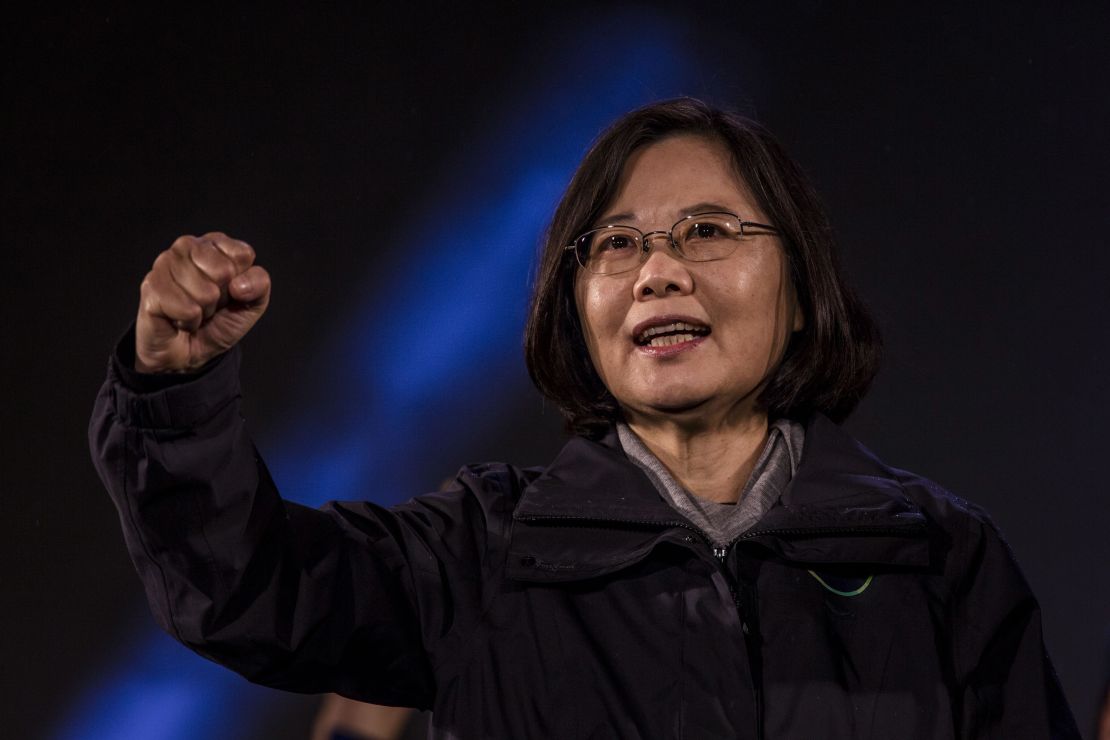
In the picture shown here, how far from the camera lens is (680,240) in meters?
1.57

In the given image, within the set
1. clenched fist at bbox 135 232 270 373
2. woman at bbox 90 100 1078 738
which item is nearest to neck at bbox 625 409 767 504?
woman at bbox 90 100 1078 738

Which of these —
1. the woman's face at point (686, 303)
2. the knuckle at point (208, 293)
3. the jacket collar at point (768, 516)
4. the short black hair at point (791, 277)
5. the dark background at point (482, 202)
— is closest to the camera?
the knuckle at point (208, 293)

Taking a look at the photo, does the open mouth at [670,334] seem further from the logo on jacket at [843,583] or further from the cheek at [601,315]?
the logo on jacket at [843,583]

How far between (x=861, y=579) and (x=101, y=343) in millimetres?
2017

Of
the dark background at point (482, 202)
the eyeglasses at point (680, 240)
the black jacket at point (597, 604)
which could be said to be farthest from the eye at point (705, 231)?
the dark background at point (482, 202)

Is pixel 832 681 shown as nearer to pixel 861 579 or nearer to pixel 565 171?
pixel 861 579

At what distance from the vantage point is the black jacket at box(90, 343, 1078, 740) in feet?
3.59

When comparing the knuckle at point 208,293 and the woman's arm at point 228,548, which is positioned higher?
the knuckle at point 208,293

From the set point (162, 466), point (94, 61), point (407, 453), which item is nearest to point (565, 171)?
point (407, 453)

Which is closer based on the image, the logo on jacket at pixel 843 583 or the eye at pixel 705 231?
the logo on jacket at pixel 843 583

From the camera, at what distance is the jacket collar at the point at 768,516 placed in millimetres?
1312

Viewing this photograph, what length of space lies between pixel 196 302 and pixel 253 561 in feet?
0.87

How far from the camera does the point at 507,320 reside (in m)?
2.92

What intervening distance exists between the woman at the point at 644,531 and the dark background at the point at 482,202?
129 cm
